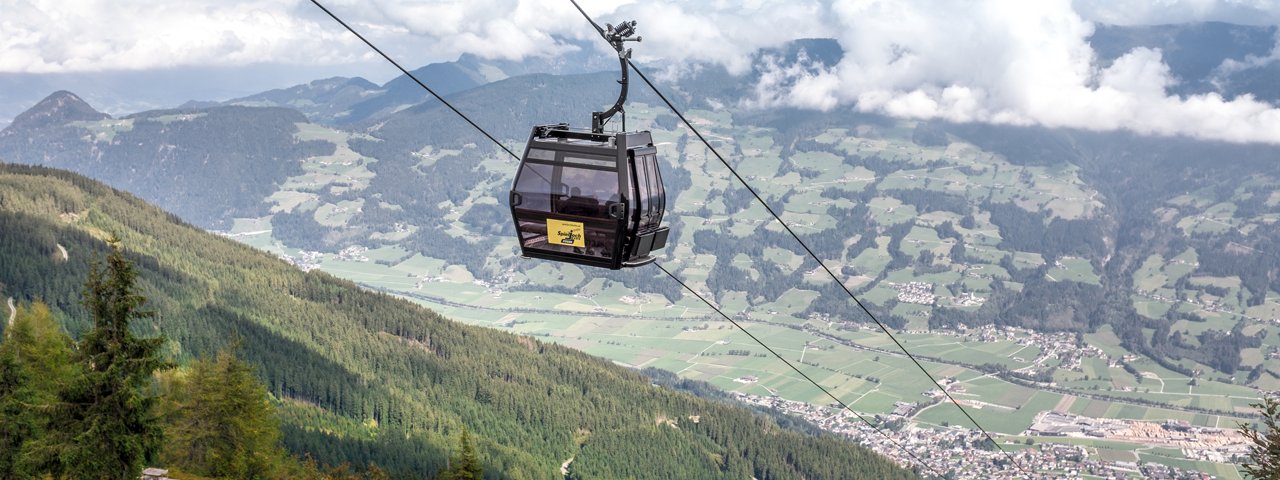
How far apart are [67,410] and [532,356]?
104 m

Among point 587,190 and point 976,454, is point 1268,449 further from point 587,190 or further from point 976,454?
point 976,454

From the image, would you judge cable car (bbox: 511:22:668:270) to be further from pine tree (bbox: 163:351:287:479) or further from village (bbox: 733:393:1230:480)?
village (bbox: 733:393:1230:480)

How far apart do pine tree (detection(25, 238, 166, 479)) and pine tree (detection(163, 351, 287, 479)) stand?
9.35 m

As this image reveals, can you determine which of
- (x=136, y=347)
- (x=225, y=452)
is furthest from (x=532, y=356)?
(x=136, y=347)

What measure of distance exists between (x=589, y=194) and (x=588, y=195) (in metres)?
0.02

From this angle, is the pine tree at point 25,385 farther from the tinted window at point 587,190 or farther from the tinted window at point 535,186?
the tinted window at point 587,190

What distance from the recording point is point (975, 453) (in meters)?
143

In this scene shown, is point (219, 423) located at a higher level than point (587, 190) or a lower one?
lower

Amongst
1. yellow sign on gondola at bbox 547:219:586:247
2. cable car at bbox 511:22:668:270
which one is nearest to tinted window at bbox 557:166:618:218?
cable car at bbox 511:22:668:270

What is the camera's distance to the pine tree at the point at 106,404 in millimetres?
29625

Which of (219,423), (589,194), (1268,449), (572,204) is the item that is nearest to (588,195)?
(589,194)

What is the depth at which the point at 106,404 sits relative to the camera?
98.6ft

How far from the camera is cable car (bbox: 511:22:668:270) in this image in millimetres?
18719

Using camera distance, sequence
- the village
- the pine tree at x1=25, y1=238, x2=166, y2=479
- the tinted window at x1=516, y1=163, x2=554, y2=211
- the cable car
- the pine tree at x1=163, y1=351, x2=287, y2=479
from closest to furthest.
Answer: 1. the cable car
2. the tinted window at x1=516, y1=163, x2=554, y2=211
3. the pine tree at x1=25, y1=238, x2=166, y2=479
4. the pine tree at x1=163, y1=351, x2=287, y2=479
5. the village
